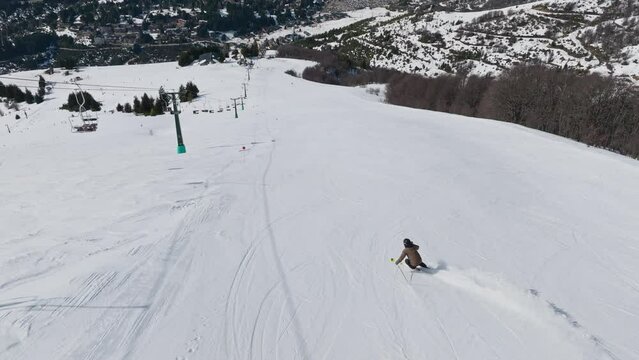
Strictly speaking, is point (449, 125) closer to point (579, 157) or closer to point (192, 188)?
point (579, 157)

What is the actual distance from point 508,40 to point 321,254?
13508 cm

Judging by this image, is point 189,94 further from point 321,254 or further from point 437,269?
point 437,269

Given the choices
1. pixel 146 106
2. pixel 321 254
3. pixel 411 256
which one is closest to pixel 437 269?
pixel 411 256

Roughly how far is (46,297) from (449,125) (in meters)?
29.4

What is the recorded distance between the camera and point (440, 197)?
15.2 meters

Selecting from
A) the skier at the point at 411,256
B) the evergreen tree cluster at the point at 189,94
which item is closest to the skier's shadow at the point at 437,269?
the skier at the point at 411,256

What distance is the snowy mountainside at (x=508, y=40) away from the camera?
322 feet

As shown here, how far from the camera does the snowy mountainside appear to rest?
98.1 metres

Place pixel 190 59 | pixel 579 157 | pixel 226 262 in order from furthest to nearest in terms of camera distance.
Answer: pixel 190 59
pixel 579 157
pixel 226 262

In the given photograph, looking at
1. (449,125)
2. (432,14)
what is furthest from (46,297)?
(432,14)

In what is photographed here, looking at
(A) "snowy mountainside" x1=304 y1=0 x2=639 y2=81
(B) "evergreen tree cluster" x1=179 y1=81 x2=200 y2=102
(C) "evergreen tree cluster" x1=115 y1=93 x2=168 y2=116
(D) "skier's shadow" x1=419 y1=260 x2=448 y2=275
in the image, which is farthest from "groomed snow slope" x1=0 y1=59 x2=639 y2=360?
(A) "snowy mountainside" x1=304 y1=0 x2=639 y2=81

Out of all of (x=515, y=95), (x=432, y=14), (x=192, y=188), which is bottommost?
(x=192, y=188)

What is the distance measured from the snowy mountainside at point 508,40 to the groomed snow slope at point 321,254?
82954 millimetres

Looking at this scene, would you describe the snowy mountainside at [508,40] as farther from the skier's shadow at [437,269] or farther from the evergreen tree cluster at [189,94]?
the skier's shadow at [437,269]
